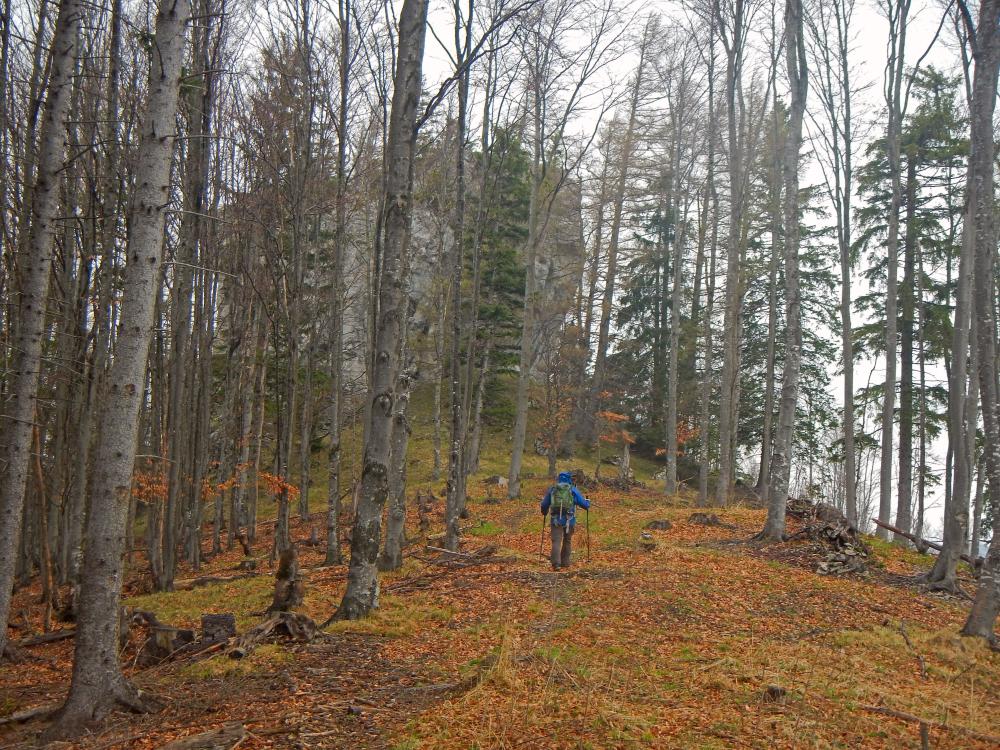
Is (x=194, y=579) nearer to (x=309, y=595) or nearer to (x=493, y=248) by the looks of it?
(x=309, y=595)

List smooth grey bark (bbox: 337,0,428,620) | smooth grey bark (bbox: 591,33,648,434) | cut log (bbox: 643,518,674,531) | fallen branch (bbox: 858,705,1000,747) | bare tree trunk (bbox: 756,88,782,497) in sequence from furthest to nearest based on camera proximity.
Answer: smooth grey bark (bbox: 591,33,648,434)
bare tree trunk (bbox: 756,88,782,497)
cut log (bbox: 643,518,674,531)
smooth grey bark (bbox: 337,0,428,620)
fallen branch (bbox: 858,705,1000,747)

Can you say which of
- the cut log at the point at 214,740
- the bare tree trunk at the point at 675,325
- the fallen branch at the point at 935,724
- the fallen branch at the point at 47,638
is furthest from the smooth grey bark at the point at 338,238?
the bare tree trunk at the point at 675,325

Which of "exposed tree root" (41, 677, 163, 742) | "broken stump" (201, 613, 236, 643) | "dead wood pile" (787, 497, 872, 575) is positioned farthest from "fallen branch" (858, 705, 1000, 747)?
"dead wood pile" (787, 497, 872, 575)

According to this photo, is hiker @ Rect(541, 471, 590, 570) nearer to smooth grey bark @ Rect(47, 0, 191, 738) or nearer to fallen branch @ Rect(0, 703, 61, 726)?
smooth grey bark @ Rect(47, 0, 191, 738)

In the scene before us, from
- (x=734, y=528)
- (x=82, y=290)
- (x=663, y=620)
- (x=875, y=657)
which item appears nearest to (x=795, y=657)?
(x=875, y=657)

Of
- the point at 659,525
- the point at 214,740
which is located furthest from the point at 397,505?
the point at 659,525

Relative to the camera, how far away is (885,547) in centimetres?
1377

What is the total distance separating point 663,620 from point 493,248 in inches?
753

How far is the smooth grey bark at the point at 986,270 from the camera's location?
7.77 meters

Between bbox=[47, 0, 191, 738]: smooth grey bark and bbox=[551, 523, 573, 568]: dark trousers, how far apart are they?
683 cm

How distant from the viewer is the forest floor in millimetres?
4605

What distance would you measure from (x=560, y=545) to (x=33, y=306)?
8.01 m

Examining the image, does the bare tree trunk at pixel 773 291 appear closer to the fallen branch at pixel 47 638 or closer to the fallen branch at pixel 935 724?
the fallen branch at pixel 935 724

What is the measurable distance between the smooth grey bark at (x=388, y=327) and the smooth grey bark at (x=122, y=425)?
2.71 meters
